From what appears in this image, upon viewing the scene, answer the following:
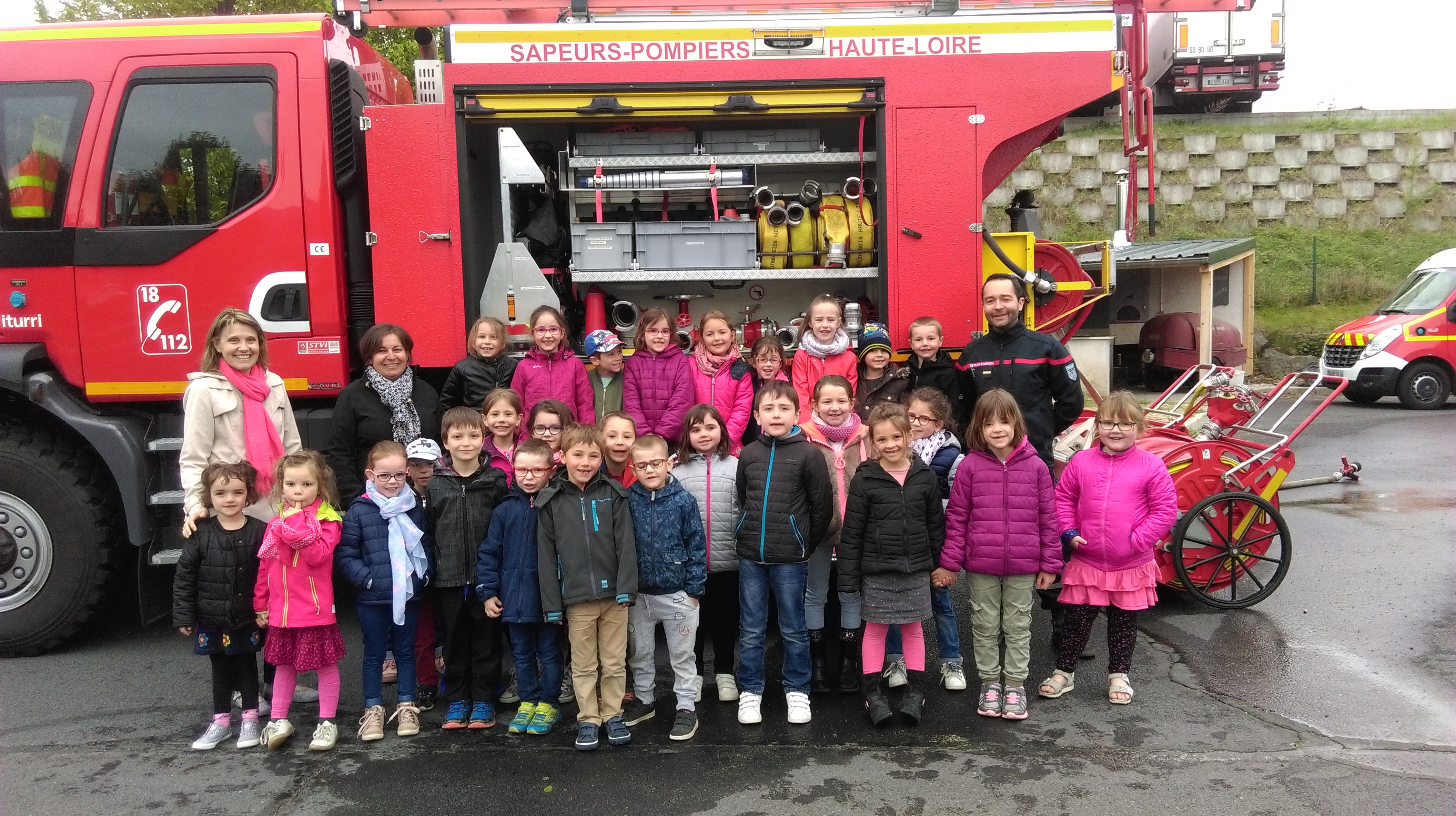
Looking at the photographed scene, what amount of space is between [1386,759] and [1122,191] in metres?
3.51

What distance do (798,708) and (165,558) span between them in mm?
3170

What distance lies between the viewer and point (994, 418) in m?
4.25

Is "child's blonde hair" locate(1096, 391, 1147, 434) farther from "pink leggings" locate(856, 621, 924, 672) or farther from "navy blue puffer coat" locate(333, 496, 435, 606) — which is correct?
"navy blue puffer coat" locate(333, 496, 435, 606)

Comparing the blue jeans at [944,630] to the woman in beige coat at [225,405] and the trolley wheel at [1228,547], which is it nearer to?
the trolley wheel at [1228,547]

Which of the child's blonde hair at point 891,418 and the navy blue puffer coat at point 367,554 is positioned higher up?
the child's blonde hair at point 891,418

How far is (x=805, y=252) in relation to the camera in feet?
17.6

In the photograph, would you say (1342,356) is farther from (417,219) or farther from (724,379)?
(417,219)

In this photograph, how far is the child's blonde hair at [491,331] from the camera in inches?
192

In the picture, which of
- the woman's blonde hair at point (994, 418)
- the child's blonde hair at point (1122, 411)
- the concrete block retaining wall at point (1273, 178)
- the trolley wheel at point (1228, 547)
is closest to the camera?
the woman's blonde hair at point (994, 418)

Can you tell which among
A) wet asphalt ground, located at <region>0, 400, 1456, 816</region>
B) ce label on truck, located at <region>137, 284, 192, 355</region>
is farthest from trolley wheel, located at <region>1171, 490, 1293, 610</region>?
ce label on truck, located at <region>137, 284, 192, 355</region>

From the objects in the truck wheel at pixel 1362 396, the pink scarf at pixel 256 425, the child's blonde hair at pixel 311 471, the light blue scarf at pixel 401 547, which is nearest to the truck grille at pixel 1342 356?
the truck wheel at pixel 1362 396

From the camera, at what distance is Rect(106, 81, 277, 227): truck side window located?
4.81m

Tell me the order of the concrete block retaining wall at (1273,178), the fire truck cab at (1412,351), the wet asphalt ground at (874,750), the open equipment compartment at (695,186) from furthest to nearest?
the concrete block retaining wall at (1273,178), the fire truck cab at (1412,351), the open equipment compartment at (695,186), the wet asphalt ground at (874,750)

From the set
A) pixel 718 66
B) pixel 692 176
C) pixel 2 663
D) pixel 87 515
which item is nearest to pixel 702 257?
pixel 692 176
